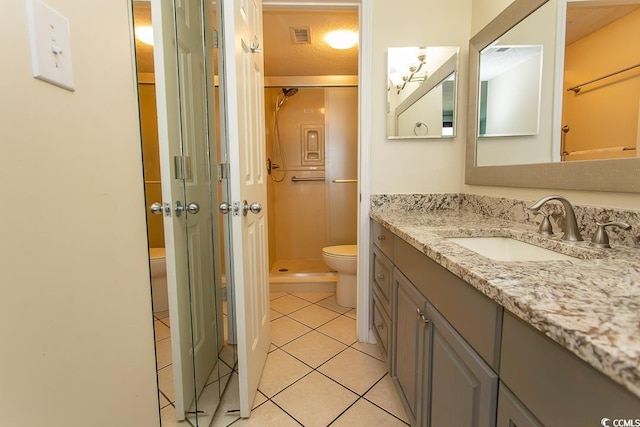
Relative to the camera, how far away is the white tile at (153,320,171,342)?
29.5 inches

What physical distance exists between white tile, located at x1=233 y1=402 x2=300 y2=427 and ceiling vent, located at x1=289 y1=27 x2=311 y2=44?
240cm

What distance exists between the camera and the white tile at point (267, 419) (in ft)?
4.29

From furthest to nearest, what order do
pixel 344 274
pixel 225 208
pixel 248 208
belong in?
pixel 344 274 < pixel 248 208 < pixel 225 208

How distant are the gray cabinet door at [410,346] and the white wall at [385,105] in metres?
0.76

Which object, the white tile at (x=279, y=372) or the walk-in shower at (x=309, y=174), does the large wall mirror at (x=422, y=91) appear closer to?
the white tile at (x=279, y=372)

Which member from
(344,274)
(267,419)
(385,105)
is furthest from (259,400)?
(385,105)

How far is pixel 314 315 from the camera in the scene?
2.38m

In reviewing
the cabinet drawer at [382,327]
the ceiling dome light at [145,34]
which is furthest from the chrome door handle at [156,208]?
the cabinet drawer at [382,327]

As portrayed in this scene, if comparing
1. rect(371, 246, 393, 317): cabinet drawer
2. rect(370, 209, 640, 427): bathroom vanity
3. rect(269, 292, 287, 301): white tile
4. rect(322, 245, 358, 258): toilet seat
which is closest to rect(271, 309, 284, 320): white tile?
rect(269, 292, 287, 301): white tile

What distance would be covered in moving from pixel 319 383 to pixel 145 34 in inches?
62.6

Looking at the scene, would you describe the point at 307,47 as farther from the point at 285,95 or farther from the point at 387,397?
the point at 387,397

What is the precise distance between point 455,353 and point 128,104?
94 centimetres

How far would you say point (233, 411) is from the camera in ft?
4.51

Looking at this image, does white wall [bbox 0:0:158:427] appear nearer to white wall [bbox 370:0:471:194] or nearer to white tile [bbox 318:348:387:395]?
white tile [bbox 318:348:387:395]
